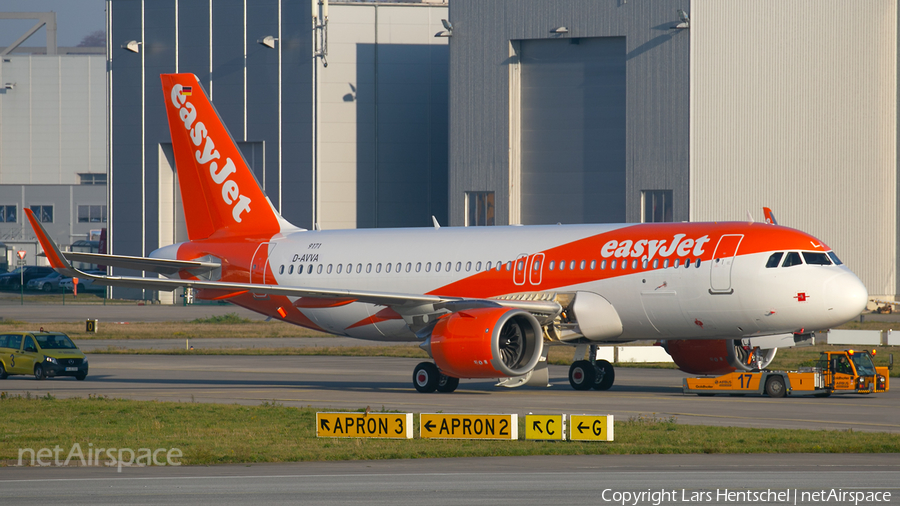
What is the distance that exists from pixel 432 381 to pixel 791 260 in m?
10.8

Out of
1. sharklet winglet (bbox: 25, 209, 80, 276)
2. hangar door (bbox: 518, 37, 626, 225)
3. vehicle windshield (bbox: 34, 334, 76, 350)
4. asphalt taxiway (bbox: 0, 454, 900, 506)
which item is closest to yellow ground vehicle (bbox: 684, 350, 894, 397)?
asphalt taxiway (bbox: 0, 454, 900, 506)

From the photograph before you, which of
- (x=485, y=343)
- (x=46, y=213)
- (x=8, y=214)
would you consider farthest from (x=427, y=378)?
(x=8, y=214)

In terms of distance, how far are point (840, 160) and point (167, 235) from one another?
174 ft

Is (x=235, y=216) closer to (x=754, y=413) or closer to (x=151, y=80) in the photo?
(x=754, y=413)

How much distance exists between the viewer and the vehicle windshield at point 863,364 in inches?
1248

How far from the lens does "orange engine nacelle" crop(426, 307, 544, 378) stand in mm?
29359

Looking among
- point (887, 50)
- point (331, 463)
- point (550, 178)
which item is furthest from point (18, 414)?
point (887, 50)

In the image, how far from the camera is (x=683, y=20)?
7138 centimetres

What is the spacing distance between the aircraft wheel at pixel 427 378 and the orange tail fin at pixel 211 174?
932 cm

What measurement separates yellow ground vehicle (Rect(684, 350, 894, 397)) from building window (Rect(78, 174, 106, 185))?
132 m

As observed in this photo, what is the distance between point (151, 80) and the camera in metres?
92.0

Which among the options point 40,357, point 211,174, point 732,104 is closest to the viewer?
point 40,357

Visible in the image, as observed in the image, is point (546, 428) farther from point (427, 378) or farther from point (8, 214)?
point (8, 214)

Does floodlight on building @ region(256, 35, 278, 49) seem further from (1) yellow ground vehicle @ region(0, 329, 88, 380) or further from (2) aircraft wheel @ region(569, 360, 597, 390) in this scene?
(2) aircraft wheel @ region(569, 360, 597, 390)
